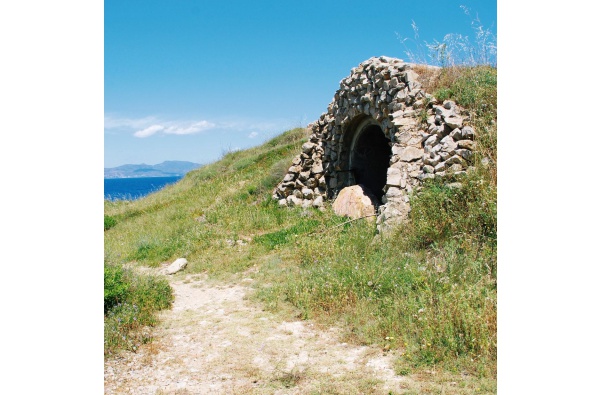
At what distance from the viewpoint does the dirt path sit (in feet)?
17.0

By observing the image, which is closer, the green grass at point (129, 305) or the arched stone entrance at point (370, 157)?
the green grass at point (129, 305)

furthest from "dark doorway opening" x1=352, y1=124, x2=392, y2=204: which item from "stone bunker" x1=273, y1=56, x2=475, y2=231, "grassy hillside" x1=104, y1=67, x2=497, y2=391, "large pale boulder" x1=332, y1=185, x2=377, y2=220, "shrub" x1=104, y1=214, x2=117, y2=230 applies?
"shrub" x1=104, y1=214, x2=117, y2=230

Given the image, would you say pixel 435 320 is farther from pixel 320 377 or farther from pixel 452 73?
pixel 452 73

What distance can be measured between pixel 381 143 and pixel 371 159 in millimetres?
618

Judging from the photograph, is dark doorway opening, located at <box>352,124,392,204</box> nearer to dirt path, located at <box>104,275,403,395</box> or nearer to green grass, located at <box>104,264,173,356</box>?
green grass, located at <box>104,264,173,356</box>

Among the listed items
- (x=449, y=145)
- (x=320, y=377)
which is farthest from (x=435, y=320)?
(x=449, y=145)

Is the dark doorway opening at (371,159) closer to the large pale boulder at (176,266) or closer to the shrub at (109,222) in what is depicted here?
the large pale boulder at (176,266)

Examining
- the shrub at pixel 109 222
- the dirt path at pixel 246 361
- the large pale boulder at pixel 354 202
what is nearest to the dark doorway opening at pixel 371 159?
the large pale boulder at pixel 354 202

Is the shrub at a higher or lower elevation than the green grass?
higher

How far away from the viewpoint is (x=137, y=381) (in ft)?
18.0

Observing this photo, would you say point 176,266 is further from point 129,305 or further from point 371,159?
point 371,159

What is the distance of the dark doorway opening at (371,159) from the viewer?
1389 cm

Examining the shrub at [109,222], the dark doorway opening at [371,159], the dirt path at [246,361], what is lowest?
the dirt path at [246,361]

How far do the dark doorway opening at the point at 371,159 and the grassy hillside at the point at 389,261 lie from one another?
186 cm
